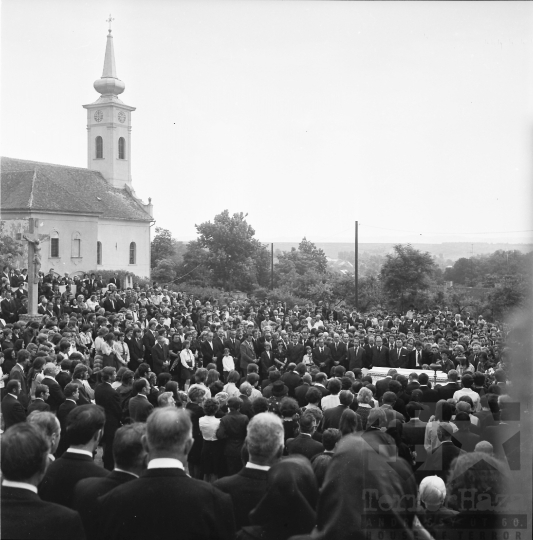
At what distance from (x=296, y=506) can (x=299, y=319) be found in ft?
69.9

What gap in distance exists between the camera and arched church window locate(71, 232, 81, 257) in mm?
48000

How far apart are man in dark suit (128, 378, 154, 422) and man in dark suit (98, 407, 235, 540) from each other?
2063 mm

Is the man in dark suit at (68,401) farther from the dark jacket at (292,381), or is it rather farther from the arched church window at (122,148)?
the arched church window at (122,148)

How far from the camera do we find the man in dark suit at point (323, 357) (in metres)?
16.5

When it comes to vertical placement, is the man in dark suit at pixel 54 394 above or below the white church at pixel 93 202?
below

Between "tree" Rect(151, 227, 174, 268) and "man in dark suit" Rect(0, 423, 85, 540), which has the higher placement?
"tree" Rect(151, 227, 174, 268)

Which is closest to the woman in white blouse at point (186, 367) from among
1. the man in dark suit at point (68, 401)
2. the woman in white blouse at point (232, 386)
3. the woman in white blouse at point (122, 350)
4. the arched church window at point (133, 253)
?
the woman in white blouse at point (122, 350)

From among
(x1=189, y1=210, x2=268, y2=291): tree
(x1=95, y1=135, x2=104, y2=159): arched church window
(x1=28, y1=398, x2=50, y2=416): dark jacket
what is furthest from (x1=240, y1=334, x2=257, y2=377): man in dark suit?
(x1=95, y1=135, x2=104, y2=159): arched church window

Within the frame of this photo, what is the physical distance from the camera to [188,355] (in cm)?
1536

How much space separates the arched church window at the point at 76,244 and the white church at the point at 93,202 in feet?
0.22

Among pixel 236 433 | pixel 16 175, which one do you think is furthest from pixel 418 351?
pixel 16 175

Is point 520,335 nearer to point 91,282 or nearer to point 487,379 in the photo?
point 487,379

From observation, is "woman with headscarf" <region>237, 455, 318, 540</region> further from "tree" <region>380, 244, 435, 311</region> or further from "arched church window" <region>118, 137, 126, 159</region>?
"arched church window" <region>118, 137, 126, 159</region>

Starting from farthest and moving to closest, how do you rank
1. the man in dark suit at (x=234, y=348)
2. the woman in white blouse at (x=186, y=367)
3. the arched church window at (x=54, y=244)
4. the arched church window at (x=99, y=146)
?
the arched church window at (x=99, y=146) < the arched church window at (x=54, y=244) < the man in dark suit at (x=234, y=348) < the woman in white blouse at (x=186, y=367)
